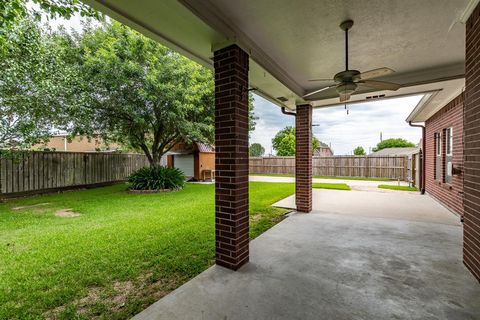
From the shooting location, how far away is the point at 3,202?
268 inches

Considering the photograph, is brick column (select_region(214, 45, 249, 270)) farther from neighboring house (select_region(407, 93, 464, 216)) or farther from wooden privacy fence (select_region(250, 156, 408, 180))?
wooden privacy fence (select_region(250, 156, 408, 180))

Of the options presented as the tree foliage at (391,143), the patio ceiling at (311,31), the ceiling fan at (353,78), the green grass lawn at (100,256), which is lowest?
the green grass lawn at (100,256)

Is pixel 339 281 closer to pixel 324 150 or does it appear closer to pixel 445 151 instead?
pixel 445 151

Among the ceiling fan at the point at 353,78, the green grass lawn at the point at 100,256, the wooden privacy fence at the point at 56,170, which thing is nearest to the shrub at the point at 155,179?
the wooden privacy fence at the point at 56,170

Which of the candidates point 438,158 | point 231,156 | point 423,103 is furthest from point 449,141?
point 231,156

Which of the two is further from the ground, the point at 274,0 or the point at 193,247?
the point at 274,0

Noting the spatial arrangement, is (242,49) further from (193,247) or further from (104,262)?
(104,262)

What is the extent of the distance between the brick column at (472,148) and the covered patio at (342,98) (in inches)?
0.5

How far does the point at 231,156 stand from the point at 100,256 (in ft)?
7.56

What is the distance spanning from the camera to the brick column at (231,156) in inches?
107

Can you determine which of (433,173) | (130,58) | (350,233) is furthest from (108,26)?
(433,173)

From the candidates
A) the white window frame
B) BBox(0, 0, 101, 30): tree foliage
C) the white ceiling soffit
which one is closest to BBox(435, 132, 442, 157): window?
the white window frame

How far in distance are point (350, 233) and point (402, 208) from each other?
3051 millimetres

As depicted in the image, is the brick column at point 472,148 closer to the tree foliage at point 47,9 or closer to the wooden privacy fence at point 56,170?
the tree foliage at point 47,9
